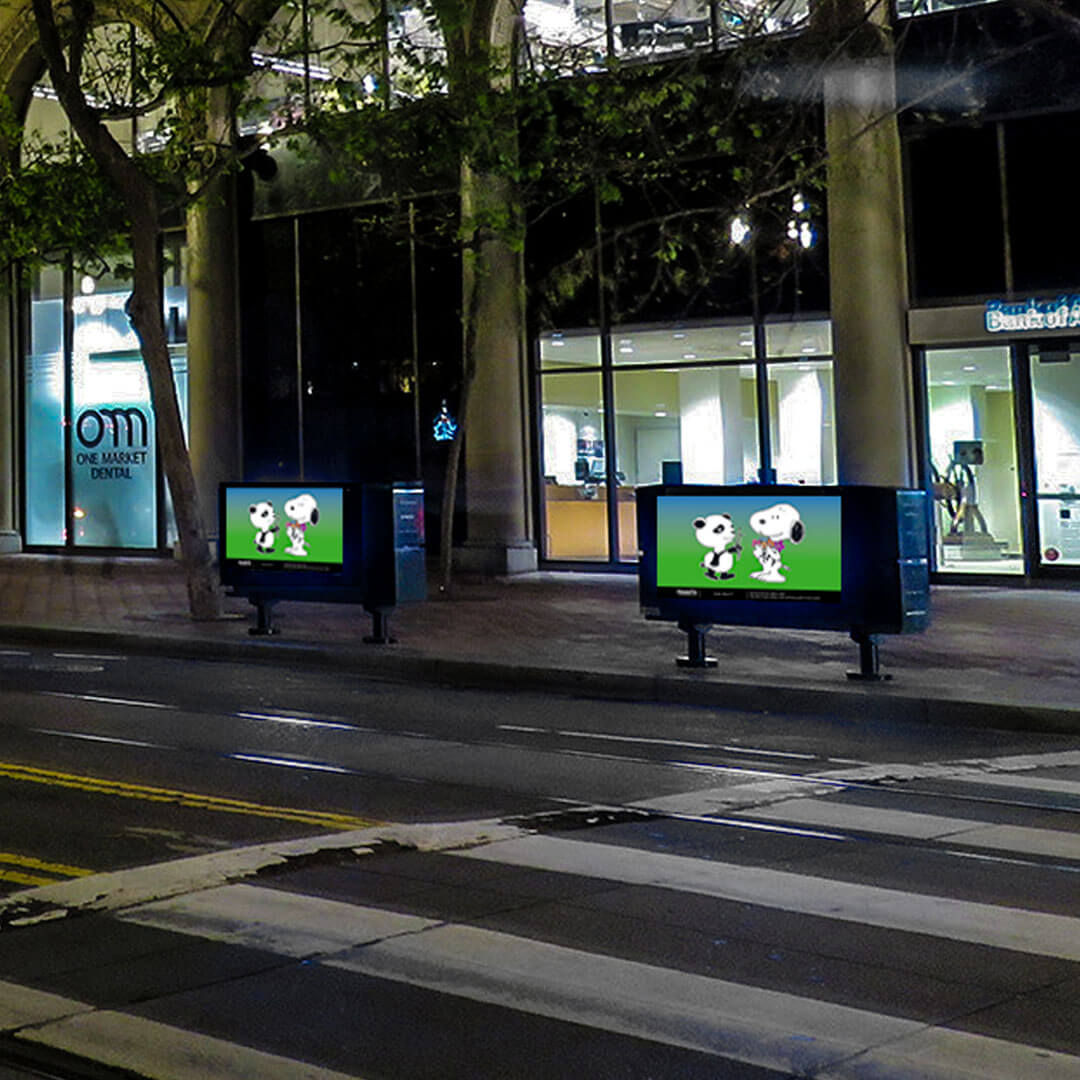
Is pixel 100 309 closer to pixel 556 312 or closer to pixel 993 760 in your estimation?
pixel 556 312

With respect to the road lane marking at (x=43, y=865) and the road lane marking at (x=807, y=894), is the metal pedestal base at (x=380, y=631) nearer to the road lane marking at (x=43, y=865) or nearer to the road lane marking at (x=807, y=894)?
the road lane marking at (x=807, y=894)

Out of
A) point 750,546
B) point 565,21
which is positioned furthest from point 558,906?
point 565,21

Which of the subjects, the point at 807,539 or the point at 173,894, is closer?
the point at 173,894

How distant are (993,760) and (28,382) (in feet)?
91.9

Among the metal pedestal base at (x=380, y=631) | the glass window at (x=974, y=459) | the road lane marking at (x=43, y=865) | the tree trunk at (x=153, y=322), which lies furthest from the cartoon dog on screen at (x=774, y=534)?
the glass window at (x=974, y=459)

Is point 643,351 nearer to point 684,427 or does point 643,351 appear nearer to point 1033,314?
point 684,427

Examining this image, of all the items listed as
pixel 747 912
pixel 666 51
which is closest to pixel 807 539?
pixel 747 912

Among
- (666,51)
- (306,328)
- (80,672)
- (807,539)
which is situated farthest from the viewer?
(306,328)

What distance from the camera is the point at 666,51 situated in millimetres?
25188

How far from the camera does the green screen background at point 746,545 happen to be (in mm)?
14297

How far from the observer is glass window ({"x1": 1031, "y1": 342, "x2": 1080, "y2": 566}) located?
22469mm

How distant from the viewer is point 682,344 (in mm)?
26219

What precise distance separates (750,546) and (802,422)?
10.8m

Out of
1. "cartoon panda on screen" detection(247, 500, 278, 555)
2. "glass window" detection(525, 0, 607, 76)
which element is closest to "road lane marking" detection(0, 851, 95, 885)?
"cartoon panda on screen" detection(247, 500, 278, 555)
